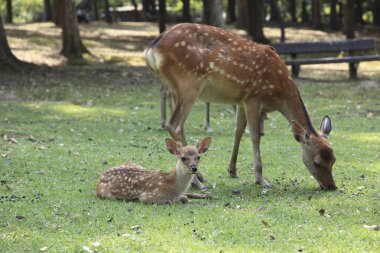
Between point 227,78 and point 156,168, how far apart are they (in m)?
1.71

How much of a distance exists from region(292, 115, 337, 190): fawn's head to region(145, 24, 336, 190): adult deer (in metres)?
0.01

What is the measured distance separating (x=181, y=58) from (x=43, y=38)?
70.5 ft

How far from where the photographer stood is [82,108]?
15930mm

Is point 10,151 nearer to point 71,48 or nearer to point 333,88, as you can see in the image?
point 333,88

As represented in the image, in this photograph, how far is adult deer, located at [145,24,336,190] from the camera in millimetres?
8477

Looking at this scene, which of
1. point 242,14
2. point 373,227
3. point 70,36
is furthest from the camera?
point 242,14

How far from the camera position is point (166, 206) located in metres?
7.26

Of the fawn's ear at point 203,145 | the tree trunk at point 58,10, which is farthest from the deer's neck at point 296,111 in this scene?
the tree trunk at point 58,10

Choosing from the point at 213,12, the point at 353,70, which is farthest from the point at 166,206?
the point at 213,12

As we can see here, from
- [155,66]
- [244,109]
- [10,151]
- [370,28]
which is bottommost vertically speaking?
[370,28]

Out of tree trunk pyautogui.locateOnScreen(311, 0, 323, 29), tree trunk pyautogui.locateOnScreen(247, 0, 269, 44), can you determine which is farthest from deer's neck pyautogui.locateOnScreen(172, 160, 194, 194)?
tree trunk pyautogui.locateOnScreen(311, 0, 323, 29)

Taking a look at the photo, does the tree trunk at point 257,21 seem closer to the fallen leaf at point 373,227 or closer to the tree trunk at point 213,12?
the tree trunk at point 213,12

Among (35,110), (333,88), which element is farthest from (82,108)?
(333,88)

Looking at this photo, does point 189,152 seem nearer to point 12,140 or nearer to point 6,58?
point 12,140
